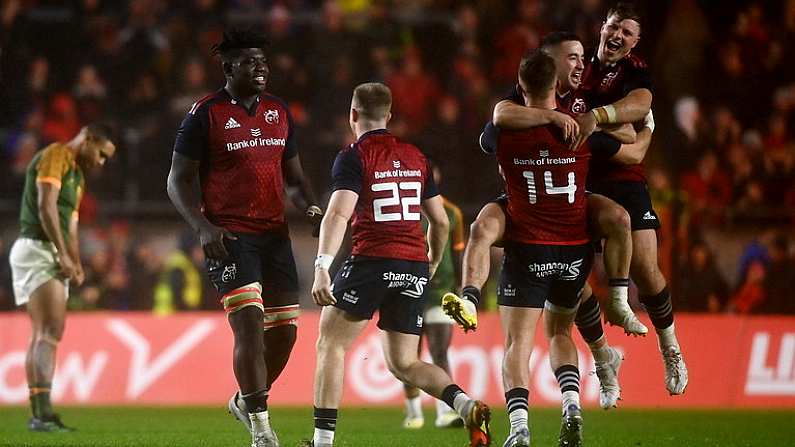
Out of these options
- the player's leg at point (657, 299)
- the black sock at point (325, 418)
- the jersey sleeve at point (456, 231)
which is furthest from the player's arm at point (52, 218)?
the player's leg at point (657, 299)

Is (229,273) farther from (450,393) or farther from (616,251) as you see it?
(616,251)

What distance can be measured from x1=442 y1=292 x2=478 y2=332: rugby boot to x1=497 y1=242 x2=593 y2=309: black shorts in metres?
0.55

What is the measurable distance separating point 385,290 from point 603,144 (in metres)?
1.93

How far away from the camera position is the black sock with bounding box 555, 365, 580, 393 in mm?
9617

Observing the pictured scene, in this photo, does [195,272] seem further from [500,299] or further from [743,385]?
[500,299]

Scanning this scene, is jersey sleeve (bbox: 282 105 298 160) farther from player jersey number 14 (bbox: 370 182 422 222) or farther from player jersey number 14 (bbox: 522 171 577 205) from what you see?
player jersey number 14 (bbox: 522 171 577 205)

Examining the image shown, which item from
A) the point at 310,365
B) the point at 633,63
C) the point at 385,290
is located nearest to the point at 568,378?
the point at 385,290

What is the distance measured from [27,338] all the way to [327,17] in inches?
281

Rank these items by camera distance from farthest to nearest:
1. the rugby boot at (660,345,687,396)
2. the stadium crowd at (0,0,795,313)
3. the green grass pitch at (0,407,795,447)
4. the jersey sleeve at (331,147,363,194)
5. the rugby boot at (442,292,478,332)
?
the stadium crowd at (0,0,795,313), the green grass pitch at (0,407,795,447), the rugby boot at (660,345,687,396), the jersey sleeve at (331,147,363,194), the rugby boot at (442,292,478,332)

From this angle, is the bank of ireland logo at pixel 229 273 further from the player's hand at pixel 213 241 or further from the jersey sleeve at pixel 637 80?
the jersey sleeve at pixel 637 80

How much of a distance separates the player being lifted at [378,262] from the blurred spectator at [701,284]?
9163 millimetres

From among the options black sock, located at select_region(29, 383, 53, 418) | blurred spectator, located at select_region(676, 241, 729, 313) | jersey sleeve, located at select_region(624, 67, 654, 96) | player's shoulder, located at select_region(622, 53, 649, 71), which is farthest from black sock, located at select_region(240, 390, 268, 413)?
blurred spectator, located at select_region(676, 241, 729, 313)

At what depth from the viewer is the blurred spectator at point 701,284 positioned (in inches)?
695

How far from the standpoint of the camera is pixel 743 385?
54.5 feet
